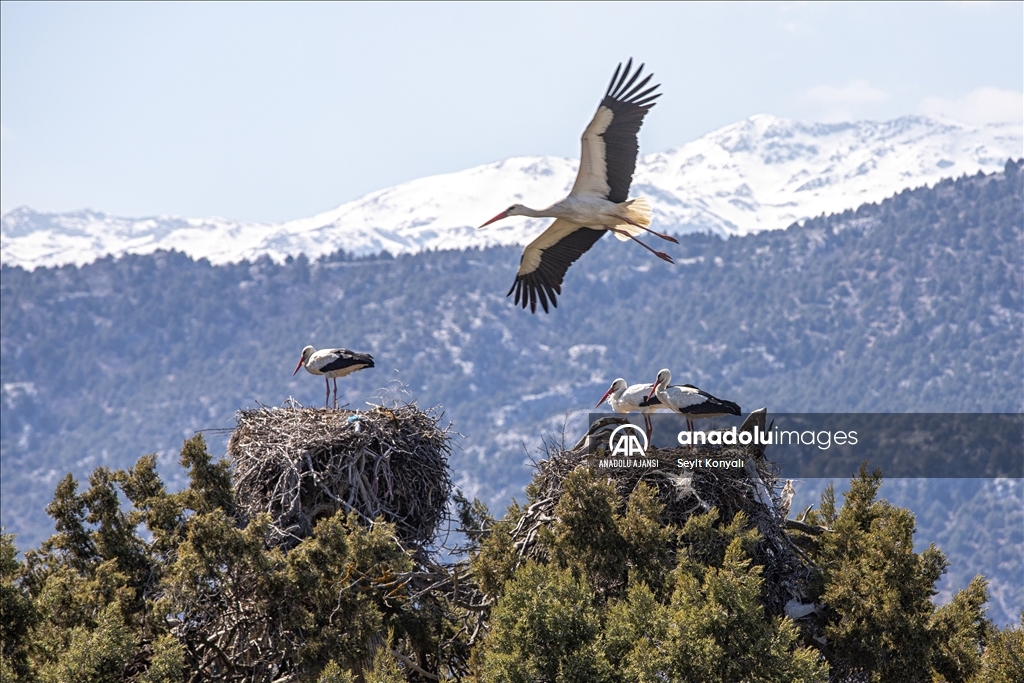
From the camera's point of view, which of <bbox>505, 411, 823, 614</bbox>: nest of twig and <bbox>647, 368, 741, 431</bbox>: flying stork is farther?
<bbox>647, 368, 741, 431</bbox>: flying stork

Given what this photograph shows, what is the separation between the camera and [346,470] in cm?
1675

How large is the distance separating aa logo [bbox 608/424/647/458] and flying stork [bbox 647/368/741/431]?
1.70 feet

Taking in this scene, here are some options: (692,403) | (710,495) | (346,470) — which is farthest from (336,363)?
(710,495)

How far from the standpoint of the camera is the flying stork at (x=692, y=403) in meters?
15.8

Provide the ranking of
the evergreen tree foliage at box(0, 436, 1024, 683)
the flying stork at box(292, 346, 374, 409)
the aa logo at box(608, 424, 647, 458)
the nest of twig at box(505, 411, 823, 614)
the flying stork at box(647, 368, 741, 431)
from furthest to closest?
1. the flying stork at box(292, 346, 374, 409)
2. the flying stork at box(647, 368, 741, 431)
3. the aa logo at box(608, 424, 647, 458)
4. the nest of twig at box(505, 411, 823, 614)
5. the evergreen tree foliage at box(0, 436, 1024, 683)

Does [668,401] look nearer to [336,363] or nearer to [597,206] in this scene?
[597,206]

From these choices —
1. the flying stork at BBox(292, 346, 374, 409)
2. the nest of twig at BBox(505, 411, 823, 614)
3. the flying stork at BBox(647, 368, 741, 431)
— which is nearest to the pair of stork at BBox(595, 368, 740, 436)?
the flying stork at BBox(647, 368, 741, 431)

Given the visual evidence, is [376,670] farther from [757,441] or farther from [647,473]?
[757,441]

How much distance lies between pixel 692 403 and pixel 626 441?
987 millimetres

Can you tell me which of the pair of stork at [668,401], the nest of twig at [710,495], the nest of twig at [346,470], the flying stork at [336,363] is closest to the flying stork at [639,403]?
the pair of stork at [668,401]

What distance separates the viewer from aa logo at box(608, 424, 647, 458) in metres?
14.9

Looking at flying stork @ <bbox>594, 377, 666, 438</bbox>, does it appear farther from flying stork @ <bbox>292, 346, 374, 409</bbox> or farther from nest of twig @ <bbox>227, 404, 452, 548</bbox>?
flying stork @ <bbox>292, 346, 374, 409</bbox>

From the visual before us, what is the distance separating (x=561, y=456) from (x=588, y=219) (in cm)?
369

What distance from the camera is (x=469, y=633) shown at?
48.9 feet
